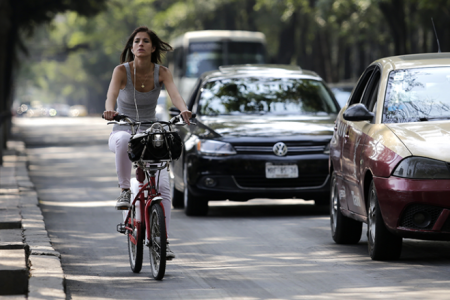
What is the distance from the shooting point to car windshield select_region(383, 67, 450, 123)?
23.9 ft

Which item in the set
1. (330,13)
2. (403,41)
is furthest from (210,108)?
(330,13)

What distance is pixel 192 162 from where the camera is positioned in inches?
417

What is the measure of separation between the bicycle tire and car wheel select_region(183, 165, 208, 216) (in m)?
3.55

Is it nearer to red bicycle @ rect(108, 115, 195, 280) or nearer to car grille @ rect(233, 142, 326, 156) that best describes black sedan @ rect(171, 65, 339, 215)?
car grille @ rect(233, 142, 326, 156)

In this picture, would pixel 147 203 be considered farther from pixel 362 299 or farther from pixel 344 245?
pixel 344 245

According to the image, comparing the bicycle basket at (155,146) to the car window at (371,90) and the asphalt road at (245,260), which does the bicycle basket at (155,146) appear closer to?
the asphalt road at (245,260)

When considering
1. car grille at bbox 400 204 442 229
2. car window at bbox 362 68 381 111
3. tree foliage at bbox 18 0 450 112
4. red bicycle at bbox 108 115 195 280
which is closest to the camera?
red bicycle at bbox 108 115 195 280

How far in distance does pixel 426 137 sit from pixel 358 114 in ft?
2.23

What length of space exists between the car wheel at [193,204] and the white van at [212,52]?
1896 cm

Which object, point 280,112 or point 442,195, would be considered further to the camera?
point 280,112

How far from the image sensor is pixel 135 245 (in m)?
6.89

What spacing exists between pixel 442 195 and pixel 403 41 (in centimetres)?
2301

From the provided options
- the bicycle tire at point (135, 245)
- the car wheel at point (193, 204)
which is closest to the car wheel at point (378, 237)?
the bicycle tire at point (135, 245)

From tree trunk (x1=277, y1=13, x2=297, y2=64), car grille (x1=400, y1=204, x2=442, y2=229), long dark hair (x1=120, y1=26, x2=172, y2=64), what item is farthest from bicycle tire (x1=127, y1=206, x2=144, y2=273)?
tree trunk (x1=277, y1=13, x2=297, y2=64)
